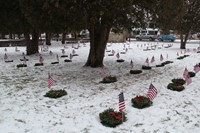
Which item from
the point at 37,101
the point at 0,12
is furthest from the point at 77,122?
the point at 0,12

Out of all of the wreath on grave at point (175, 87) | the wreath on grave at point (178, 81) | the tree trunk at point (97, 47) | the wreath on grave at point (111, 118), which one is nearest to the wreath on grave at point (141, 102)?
the wreath on grave at point (111, 118)

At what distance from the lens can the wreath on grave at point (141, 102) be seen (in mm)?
12430

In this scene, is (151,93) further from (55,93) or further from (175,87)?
(55,93)

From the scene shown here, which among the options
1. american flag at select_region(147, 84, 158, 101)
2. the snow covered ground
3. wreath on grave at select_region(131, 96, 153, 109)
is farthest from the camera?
american flag at select_region(147, 84, 158, 101)

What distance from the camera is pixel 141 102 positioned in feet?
41.0

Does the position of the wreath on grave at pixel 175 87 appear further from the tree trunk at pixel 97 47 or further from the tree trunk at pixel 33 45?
the tree trunk at pixel 33 45

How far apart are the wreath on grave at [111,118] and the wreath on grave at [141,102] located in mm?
1238

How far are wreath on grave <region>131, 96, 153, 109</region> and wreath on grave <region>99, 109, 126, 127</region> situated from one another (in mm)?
1238

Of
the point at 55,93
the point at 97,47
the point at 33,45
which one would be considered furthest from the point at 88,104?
the point at 33,45

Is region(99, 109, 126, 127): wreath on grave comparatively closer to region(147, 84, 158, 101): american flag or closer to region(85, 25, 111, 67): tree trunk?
region(147, 84, 158, 101): american flag

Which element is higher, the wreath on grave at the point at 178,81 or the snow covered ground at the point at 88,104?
the wreath on grave at the point at 178,81

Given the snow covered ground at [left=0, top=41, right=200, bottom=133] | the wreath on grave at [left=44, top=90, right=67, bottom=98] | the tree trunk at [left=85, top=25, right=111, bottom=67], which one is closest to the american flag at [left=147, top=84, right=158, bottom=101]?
the snow covered ground at [left=0, top=41, right=200, bottom=133]

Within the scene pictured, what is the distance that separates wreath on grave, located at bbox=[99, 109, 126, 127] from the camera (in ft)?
35.8

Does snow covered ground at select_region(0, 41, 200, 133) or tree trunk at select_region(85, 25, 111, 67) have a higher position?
tree trunk at select_region(85, 25, 111, 67)
